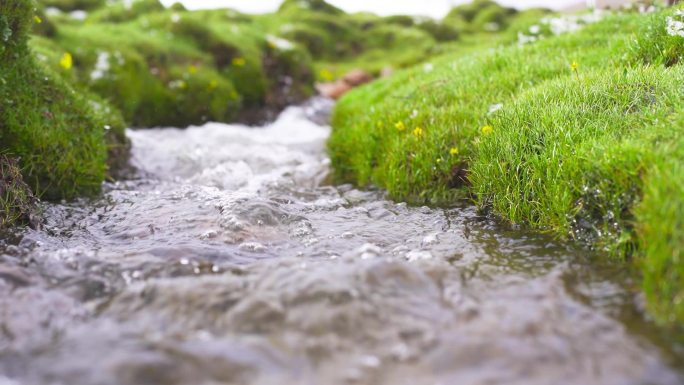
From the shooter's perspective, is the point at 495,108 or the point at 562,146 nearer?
the point at 562,146

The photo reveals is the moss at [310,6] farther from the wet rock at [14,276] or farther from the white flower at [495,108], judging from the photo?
the wet rock at [14,276]

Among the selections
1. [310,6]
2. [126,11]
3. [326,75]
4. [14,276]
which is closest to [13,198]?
[14,276]

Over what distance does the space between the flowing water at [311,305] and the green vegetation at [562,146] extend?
332mm

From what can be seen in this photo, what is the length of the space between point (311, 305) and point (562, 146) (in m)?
3.17

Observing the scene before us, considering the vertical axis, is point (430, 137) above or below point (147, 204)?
above

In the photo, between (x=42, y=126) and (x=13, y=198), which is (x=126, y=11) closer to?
(x=42, y=126)

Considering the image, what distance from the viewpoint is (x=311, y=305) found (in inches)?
135

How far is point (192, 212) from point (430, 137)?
10.3 ft

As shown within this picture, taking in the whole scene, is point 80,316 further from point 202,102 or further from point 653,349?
point 202,102

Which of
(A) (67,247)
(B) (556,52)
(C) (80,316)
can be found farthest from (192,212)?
(B) (556,52)

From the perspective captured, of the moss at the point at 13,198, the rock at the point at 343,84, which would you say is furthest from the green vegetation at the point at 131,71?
the rock at the point at 343,84

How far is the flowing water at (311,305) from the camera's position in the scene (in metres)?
2.89

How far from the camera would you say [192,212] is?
5863mm

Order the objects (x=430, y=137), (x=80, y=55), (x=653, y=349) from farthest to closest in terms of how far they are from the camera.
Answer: (x=80, y=55), (x=430, y=137), (x=653, y=349)
